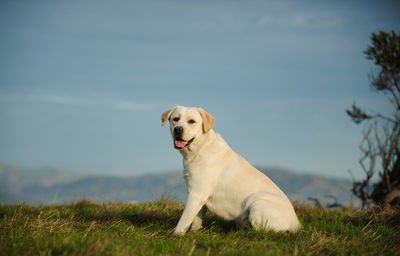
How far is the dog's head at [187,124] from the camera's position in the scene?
16.7 ft

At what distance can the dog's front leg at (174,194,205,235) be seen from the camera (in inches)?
195

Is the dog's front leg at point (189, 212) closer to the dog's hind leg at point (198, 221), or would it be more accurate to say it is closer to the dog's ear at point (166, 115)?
the dog's hind leg at point (198, 221)

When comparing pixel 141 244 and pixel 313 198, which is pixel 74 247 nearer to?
pixel 141 244

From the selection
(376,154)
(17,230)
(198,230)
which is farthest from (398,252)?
(376,154)

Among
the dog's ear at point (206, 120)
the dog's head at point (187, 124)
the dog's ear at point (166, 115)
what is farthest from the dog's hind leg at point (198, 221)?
the dog's ear at point (166, 115)

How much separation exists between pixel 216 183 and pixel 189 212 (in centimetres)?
59

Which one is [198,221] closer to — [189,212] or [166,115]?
[189,212]

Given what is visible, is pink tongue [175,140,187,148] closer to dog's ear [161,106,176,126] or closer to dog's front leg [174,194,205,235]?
dog's ear [161,106,176,126]

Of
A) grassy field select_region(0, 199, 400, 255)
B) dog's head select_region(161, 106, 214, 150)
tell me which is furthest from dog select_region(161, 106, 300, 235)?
grassy field select_region(0, 199, 400, 255)

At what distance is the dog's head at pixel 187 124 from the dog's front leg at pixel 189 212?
78 centimetres

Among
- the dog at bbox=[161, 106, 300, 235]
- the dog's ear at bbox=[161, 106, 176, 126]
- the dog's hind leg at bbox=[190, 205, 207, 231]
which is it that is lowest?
the dog's hind leg at bbox=[190, 205, 207, 231]

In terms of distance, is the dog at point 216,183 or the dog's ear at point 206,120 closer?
the dog at point 216,183

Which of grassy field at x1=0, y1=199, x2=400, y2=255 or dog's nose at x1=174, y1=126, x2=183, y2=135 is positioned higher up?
dog's nose at x1=174, y1=126, x2=183, y2=135

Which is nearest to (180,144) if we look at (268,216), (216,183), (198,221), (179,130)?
(179,130)
